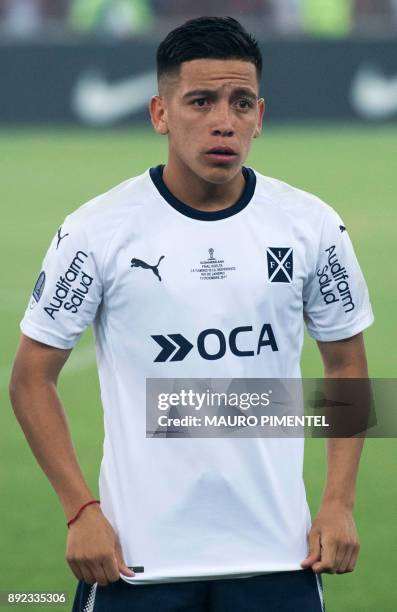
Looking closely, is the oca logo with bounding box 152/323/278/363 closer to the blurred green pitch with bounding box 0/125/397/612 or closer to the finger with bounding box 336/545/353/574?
the finger with bounding box 336/545/353/574

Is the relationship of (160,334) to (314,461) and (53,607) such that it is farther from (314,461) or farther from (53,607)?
(314,461)

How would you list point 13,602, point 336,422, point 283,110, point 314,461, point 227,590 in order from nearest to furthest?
point 227,590 < point 336,422 < point 13,602 < point 314,461 < point 283,110

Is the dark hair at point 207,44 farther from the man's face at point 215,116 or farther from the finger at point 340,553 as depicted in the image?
the finger at point 340,553

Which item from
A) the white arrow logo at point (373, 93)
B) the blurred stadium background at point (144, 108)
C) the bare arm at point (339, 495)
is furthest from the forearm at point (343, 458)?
the white arrow logo at point (373, 93)

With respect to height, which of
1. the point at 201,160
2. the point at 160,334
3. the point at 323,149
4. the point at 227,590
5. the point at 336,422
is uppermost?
the point at 201,160

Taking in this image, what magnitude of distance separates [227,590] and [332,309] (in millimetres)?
725

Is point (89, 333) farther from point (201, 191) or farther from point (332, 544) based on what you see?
point (332, 544)

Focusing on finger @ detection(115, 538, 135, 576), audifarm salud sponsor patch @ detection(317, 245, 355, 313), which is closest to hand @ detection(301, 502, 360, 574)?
finger @ detection(115, 538, 135, 576)

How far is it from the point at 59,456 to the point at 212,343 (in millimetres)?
440

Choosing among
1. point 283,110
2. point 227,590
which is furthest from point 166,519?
point 283,110

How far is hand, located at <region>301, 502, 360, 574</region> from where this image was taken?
3334 millimetres

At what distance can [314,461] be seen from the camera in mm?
7574

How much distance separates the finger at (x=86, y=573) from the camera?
3260 millimetres

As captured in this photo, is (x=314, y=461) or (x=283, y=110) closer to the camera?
(x=314, y=461)
